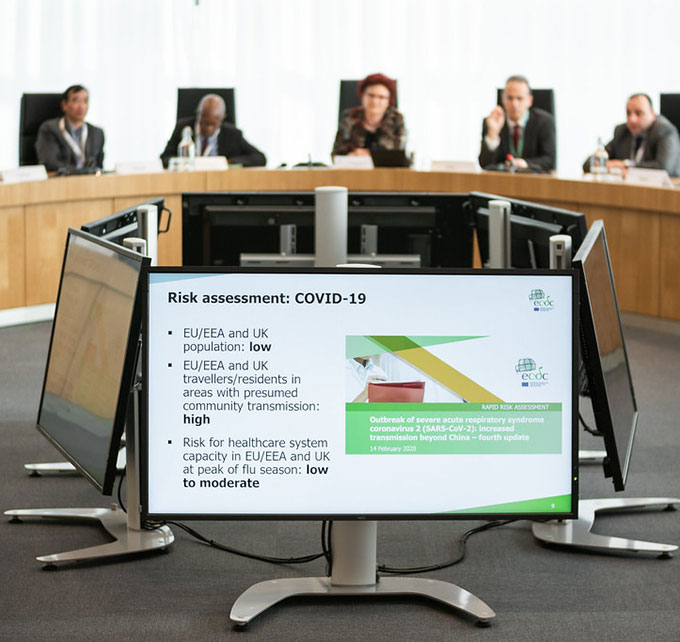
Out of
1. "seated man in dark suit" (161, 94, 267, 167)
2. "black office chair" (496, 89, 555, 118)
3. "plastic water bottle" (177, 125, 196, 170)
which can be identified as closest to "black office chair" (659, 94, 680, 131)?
"black office chair" (496, 89, 555, 118)

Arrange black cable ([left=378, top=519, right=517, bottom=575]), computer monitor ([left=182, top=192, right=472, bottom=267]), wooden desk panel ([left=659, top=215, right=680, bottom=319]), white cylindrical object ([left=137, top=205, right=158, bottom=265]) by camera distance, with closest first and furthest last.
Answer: black cable ([left=378, top=519, right=517, bottom=575]) < white cylindrical object ([left=137, top=205, right=158, bottom=265]) < computer monitor ([left=182, top=192, right=472, bottom=267]) < wooden desk panel ([left=659, top=215, right=680, bottom=319])

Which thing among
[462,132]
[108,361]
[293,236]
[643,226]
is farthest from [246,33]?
[108,361]

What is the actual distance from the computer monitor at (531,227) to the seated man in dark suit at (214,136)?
4.21 m

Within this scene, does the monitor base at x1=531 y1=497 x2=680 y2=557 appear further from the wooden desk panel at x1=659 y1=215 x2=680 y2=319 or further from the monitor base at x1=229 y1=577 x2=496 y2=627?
the wooden desk panel at x1=659 y1=215 x2=680 y2=319

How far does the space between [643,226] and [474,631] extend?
3809 mm

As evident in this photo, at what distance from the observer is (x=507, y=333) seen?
2428 mm

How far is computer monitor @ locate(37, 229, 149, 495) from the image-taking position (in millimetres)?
2674

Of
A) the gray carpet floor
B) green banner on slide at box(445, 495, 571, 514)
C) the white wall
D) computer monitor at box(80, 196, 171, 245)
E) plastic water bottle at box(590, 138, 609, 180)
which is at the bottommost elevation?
the gray carpet floor

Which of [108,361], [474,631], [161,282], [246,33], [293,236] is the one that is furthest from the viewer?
[246,33]

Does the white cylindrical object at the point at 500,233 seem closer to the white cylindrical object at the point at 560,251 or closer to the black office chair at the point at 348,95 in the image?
the white cylindrical object at the point at 560,251

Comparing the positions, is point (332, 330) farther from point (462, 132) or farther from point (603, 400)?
point (462, 132)

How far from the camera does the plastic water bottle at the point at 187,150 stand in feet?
22.4

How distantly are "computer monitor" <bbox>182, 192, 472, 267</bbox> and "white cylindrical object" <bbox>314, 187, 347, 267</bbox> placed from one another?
0.31ft

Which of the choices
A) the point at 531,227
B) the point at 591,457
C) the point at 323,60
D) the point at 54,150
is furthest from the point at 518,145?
the point at 531,227
